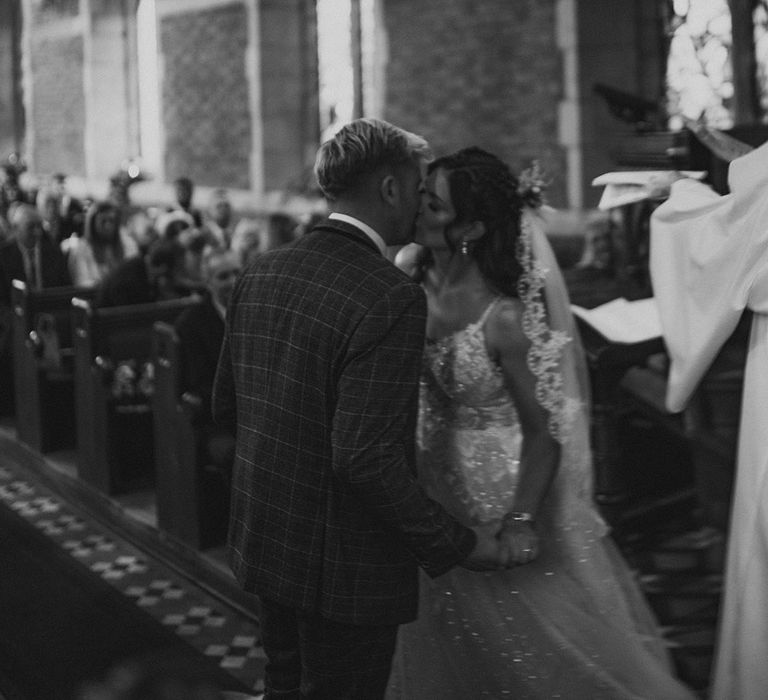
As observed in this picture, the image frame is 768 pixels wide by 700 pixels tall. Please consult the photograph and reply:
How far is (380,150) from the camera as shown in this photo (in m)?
2.12

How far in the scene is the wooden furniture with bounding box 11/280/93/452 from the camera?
19.7 feet

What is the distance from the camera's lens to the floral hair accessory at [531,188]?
2688 millimetres

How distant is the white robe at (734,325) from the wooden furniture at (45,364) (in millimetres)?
3607

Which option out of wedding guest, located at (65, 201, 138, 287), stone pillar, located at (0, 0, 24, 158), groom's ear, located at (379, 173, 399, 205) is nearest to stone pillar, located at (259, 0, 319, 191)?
wedding guest, located at (65, 201, 138, 287)

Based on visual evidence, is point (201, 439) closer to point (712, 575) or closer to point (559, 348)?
point (712, 575)

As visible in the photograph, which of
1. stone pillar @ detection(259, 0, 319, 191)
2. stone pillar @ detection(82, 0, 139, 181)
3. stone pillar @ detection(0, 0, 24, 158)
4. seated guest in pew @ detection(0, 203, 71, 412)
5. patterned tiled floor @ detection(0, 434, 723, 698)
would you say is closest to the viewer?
patterned tiled floor @ detection(0, 434, 723, 698)

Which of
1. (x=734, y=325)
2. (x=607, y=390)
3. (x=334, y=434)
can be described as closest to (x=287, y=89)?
(x=607, y=390)

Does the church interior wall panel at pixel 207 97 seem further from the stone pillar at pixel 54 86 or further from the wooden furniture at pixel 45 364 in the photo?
the wooden furniture at pixel 45 364

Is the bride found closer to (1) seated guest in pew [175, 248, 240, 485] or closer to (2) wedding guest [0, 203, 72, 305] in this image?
(1) seated guest in pew [175, 248, 240, 485]

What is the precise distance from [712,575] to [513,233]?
1.87m

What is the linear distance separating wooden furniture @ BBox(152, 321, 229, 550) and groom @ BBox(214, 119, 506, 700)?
2298 mm

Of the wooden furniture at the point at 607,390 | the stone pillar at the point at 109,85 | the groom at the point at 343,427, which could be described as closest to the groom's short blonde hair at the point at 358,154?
the groom at the point at 343,427

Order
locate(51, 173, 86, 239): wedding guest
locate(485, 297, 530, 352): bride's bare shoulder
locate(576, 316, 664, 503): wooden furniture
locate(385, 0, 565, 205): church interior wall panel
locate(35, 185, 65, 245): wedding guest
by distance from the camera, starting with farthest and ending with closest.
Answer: locate(51, 173, 86, 239): wedding guest < locate(35, 185, 65, 245): wedding guest < locate(385, 0, 565, 205): church interior wall panel < locate(576, 316, 664, 503): wooden furniture < locate(485, 297, 530, 352): bride's bare shoulder

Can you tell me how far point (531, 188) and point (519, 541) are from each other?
0.80 meters
